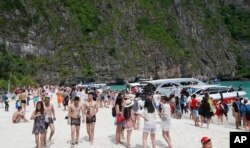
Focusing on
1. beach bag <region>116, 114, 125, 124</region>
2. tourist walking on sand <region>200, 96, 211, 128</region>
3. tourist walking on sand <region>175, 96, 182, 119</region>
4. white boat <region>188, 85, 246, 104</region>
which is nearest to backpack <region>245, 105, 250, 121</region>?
tourist walking on sand <region>200, 96, 211, 128</region>

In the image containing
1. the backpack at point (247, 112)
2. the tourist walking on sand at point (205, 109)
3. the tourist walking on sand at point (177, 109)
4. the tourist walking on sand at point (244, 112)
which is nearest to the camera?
the tourist walking on sand at point (205, 109)

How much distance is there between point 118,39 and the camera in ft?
306

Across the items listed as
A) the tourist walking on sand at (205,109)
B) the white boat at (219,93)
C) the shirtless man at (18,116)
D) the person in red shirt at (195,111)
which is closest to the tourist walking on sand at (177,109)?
the person in red shirt at (195,111)

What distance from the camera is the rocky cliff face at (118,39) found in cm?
8288

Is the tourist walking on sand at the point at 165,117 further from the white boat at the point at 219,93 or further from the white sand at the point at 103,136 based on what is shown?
the white boat at the point at 219,93

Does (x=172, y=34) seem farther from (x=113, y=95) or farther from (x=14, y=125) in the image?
(x=14, y=125)

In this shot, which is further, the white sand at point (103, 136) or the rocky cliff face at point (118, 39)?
the rocky cliff face at point (118, 39)

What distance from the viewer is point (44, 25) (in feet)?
283

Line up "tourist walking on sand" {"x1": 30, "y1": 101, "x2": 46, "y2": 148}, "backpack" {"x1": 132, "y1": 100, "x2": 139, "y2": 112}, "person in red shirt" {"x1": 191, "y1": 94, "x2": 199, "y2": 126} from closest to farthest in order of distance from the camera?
"tourist walking on sand" {"x1": 30, "y1": 101, "x2": 46, "y2": 148}, "backpack" {"x1": 132, "y1": 100, "x2": 139, "y2": 112}, "person in red shirt" {"x1": 191, "y1": 94, "x2": 199, "y2": 126}

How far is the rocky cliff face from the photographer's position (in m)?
82.9

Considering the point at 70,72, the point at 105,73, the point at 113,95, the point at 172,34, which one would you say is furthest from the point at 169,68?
the point at 113,95

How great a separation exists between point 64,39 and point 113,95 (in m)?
56.1

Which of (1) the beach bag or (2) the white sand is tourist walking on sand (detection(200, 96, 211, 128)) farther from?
(1) the beach bag

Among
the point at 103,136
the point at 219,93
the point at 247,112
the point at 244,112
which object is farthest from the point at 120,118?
the point at 219,93
